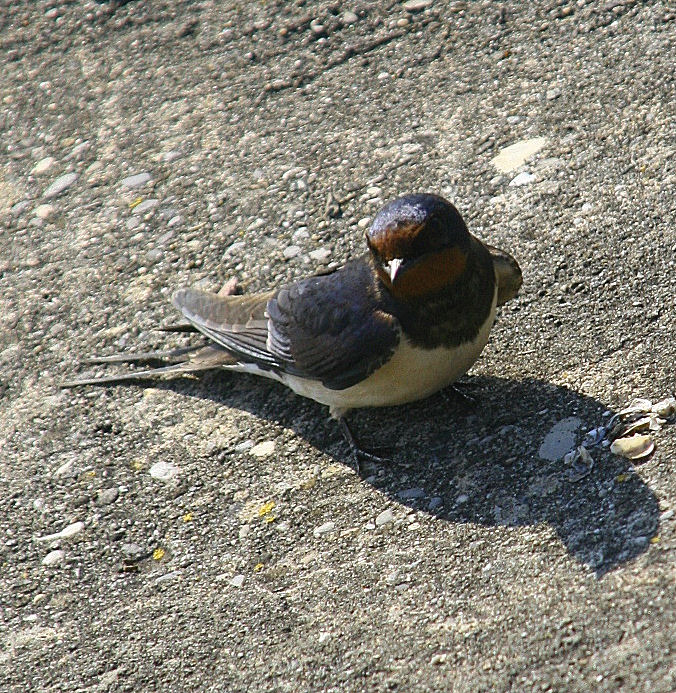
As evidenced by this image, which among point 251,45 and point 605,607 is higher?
point 251,45

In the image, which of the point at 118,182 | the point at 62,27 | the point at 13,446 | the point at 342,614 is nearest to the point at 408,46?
the point at 118,182

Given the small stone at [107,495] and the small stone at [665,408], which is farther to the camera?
the small stone at [107,495]

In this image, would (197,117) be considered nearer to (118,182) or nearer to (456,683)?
(118,182)

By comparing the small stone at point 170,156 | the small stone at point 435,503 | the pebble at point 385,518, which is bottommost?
the pebble at point 385,518

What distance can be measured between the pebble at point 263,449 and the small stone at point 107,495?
1.68ft

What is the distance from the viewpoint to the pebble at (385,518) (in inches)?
132

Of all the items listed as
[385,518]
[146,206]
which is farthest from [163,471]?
[146,206]

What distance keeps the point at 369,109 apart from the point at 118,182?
51.7 inches

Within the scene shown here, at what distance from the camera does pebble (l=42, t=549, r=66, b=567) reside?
3.63 metres

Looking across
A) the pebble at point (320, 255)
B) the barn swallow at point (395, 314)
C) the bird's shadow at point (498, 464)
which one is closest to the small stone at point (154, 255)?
the pebble at point (320, 255)

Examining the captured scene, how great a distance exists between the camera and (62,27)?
6.31 meters

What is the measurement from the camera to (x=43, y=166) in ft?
18.3

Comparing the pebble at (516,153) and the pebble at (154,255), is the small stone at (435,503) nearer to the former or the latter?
the pebble at (516,153)

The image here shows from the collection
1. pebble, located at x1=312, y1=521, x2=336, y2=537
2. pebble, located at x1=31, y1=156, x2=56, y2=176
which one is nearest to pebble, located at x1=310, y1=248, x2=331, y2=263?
pebble, located at x1=312, y1=521, x2=336, y2=537
